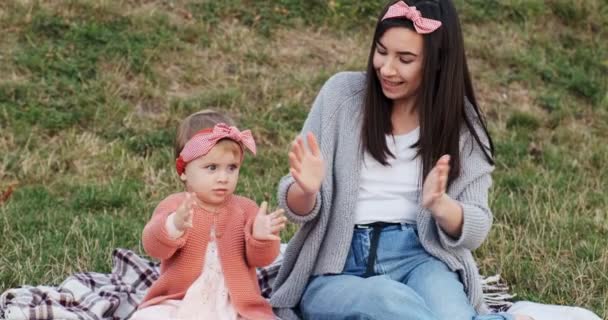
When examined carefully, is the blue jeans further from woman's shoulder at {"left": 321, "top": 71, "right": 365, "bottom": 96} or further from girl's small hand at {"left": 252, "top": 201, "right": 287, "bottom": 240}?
woman's shoulder at {"left": 321, "top": 71, "right": 365, "bottom": 96}

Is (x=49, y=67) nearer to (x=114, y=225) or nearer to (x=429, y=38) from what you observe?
(x=114, y=225)

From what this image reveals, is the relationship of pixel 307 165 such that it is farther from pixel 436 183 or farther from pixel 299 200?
pixel 436 183

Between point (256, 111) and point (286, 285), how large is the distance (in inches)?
128

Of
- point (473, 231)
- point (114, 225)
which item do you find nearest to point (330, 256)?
point (473, 231)

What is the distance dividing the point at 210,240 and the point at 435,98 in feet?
3.51

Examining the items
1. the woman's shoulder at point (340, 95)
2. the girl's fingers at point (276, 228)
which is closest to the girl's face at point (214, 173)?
the girl's fingers at point (276, 228)

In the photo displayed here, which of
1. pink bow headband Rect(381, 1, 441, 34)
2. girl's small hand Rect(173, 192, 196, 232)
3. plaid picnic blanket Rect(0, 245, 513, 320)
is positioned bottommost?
plaid picnic blanket Rect(0, 245, 513, 320)

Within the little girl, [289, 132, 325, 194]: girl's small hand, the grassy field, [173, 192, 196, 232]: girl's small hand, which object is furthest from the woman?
the grassy field

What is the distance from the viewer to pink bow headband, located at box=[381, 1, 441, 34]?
3797 millimetres

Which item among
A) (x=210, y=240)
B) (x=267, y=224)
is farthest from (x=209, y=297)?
(x=267, y=224)

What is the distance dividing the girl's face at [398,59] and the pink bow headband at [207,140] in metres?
0.60

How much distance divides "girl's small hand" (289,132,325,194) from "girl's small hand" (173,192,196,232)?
15.3 inches

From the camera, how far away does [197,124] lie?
12.4 ft

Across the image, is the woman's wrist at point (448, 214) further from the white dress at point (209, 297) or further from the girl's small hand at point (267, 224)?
the white dress at point (209, 297)
